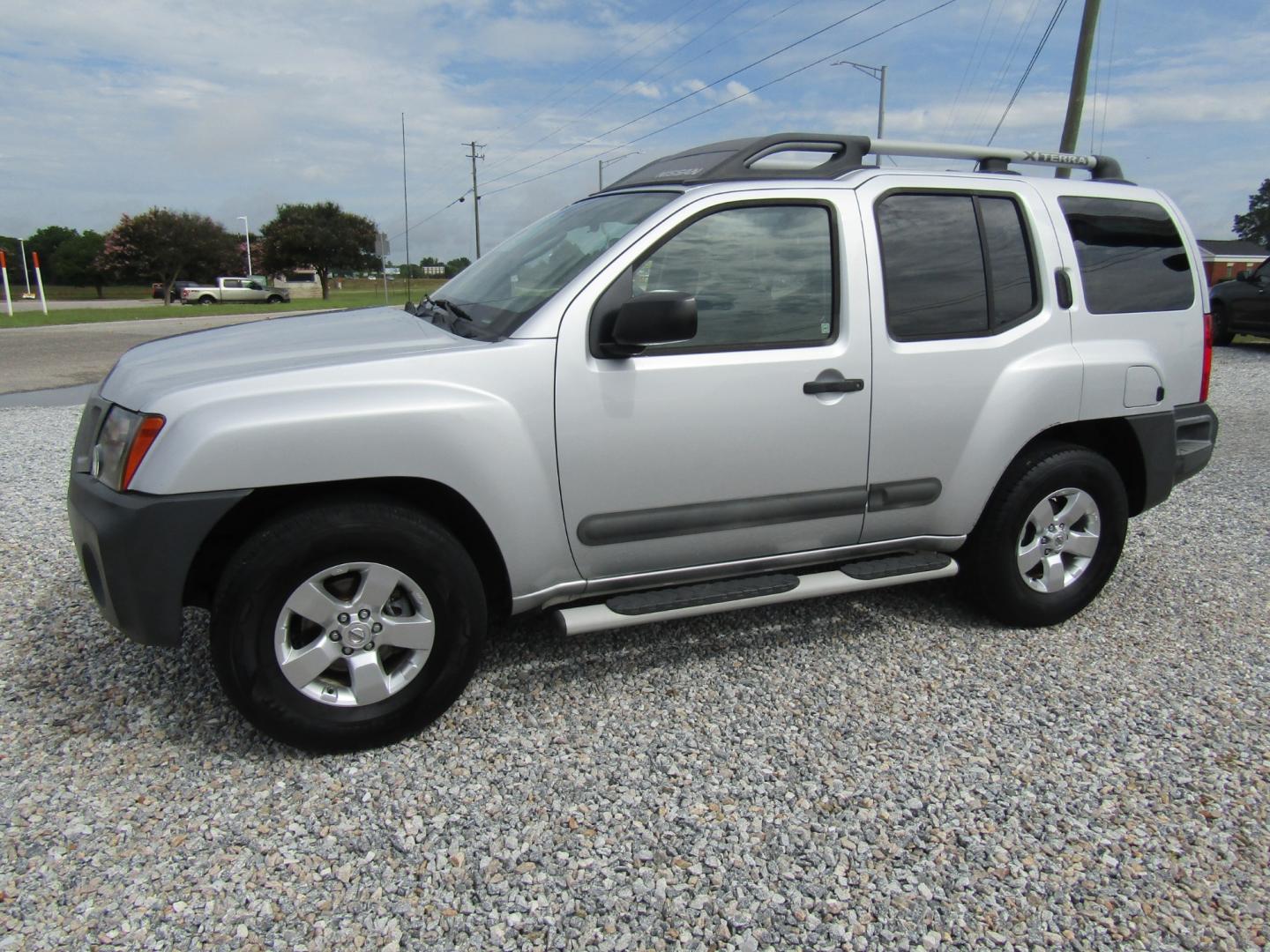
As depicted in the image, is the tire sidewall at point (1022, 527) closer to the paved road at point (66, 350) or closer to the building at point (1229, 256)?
the paved road at point (66, 350)

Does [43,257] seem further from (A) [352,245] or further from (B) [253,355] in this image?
(B) [253,355]

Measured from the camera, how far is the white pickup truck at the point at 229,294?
151ft

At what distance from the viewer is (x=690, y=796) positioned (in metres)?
2.61

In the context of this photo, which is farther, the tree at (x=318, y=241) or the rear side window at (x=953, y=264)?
the tree at (x=318, y=241)

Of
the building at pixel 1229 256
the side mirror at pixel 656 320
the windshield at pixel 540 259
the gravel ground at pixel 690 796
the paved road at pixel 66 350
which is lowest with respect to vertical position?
the gravel ground at pixel 690 796

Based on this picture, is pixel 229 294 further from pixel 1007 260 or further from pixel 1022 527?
pixel 1022 527

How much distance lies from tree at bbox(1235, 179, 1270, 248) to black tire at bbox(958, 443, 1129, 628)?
3693 inches

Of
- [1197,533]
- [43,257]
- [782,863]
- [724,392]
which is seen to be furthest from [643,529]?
[43,257]

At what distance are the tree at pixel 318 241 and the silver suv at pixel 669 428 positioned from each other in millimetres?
59123

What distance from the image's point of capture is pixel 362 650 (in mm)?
2746

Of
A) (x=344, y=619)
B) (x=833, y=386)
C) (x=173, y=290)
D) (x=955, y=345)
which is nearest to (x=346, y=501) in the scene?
(x=344, y=619)

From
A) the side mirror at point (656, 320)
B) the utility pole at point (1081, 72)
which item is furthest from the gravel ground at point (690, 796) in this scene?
the utility pole at point (1081, 72)

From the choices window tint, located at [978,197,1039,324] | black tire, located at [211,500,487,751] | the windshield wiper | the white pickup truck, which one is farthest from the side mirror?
the white pickup truck

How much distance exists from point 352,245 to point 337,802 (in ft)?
201
